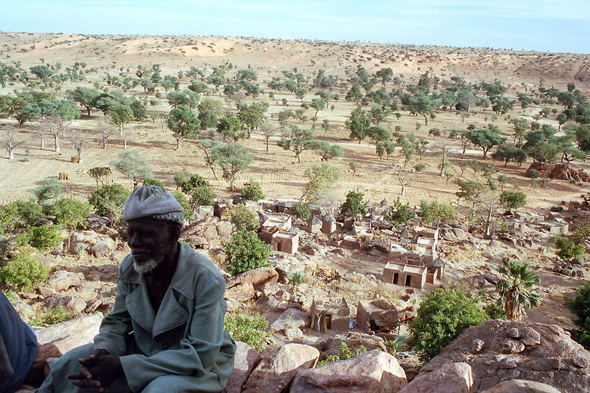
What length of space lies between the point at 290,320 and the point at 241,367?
6.15 m

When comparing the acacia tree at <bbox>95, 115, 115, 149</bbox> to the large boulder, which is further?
the acacia tree at <bbox>95, 115, 115, 149</bbox>

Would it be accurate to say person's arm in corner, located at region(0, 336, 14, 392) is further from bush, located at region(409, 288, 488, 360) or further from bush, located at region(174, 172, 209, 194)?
bush, located at region(174, 172, 209, 194)

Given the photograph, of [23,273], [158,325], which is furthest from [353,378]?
[23,273]

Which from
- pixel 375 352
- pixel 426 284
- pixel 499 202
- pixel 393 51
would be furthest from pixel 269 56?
pixel 375 352

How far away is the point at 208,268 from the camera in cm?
298

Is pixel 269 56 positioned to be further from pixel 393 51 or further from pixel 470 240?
pixel 470 240

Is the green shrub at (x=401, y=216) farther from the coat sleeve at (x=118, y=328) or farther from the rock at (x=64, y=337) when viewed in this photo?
the coat sleeve at (x=118, y=328)

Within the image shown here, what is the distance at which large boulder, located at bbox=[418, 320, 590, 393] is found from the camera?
385 centimetres

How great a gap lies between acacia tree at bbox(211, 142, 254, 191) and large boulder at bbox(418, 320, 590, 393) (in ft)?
72.8

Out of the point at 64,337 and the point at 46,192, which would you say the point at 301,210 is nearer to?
the point at 46,192

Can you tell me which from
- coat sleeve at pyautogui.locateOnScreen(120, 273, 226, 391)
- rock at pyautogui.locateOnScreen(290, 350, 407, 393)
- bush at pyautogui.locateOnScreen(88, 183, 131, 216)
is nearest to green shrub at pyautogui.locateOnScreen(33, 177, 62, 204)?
bush at pyautogui.locateOnScreen(88, 183, 131, 216)

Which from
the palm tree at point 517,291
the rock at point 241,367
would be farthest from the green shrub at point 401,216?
the rock at point 241,367

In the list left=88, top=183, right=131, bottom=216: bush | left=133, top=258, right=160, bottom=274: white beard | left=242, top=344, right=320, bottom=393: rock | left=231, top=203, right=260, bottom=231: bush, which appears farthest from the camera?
left=88, top=183, right=131, bottom=216: bush

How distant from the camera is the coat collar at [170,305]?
2.93 m
